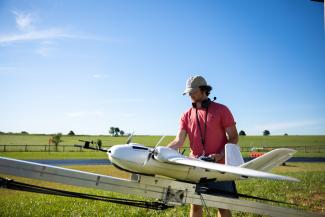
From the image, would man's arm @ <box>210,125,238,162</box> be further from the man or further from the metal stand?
the metal stand

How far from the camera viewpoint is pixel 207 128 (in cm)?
518

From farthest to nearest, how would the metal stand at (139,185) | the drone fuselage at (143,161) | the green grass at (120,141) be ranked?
the green grass at (120,141)
the drone fuselage at (143,161)
the metal stand at (139,185)

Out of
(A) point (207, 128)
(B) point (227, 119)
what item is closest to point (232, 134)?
(B) point (227, 119)

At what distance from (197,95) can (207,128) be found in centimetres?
64

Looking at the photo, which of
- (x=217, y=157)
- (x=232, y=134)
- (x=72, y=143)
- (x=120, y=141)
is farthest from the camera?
(x=120, y=141)

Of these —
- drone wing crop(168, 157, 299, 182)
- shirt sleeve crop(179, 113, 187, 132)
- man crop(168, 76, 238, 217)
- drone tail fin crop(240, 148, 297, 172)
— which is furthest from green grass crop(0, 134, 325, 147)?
drone wing crop(168, 157, 299, 182)

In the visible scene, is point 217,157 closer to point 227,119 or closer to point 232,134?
point 232,134

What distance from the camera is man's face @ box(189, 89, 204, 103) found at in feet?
17.7

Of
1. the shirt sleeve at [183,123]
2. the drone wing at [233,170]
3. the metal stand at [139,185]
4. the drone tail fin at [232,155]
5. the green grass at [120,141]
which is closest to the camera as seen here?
the drone wing at [233,170]

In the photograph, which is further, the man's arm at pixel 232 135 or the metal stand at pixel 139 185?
the man's arm at pixel 232 135

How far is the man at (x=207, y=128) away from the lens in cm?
509

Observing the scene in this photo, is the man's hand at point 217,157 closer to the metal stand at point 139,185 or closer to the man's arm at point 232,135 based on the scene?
the man's arm at point 232,135

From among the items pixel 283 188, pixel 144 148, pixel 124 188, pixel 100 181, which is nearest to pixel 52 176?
pixel 100 181

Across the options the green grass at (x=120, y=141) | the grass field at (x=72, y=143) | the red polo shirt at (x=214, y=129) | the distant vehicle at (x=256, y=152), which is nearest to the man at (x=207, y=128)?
the red polo shirt at (x=214, y=129)
